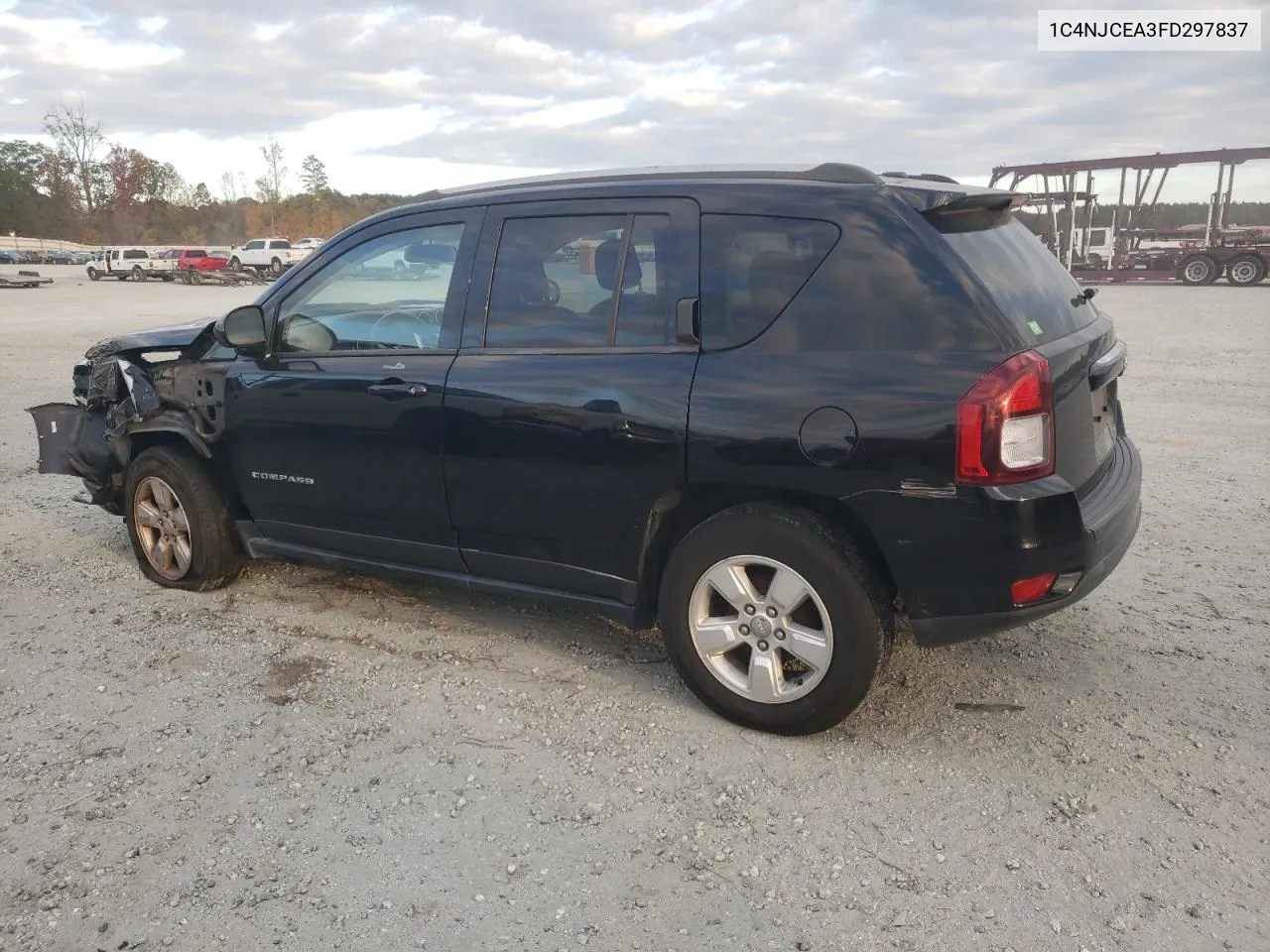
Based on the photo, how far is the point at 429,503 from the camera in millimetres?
3912

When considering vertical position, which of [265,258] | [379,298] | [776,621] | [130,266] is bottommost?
[776,621]

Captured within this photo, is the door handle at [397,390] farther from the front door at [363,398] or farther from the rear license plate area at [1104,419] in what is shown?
the rear license plate area at [1104,419]

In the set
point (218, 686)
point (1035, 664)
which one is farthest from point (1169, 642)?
point (218, 686)

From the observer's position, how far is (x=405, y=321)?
4035mm

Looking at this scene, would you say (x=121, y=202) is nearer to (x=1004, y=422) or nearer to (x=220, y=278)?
(x=220, y=278)

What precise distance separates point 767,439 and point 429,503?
1516 millimetres

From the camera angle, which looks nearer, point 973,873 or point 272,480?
point 973,873

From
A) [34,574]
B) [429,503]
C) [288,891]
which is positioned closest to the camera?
[288,891]

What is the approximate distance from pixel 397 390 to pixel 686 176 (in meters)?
1.42

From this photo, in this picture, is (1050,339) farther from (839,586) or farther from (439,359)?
(439,359)

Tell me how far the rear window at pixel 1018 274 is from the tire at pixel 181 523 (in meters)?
3.52

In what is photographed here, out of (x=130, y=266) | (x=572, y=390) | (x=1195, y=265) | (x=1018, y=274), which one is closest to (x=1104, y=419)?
(x=1018, y=274)

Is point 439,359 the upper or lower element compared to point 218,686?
upper

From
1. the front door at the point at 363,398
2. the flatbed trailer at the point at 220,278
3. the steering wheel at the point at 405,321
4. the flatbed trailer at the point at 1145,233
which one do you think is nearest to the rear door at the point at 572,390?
the front door at the point at 363,398
